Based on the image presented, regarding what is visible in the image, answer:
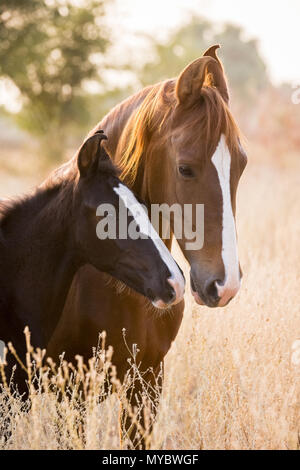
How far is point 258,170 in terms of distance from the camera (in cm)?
1435

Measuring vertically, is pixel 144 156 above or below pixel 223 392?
above

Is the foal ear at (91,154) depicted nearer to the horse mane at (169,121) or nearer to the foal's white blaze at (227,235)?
the horse mane at (169,121)

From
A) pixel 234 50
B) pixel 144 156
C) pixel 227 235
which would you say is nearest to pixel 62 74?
pixel 144 156

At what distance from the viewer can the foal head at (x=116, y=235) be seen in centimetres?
256

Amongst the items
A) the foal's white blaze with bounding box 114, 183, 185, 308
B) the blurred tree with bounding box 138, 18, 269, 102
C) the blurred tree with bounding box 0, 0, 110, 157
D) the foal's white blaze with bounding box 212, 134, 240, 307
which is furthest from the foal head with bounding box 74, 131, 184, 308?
the blurred tree with bounding box 138, 18, 269, 102

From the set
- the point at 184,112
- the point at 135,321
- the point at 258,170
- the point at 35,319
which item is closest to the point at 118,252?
the point at 135,321

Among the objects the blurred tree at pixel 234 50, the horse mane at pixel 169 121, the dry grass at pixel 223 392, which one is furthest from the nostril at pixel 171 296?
the blurred tree at pixel 234 50

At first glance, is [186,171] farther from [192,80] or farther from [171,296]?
[171,296]

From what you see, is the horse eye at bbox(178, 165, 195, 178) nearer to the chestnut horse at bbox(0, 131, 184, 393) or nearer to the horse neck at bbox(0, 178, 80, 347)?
the chestnut horse at bbox(0, 131, 184, 393)

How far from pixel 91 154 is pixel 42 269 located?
682 millimetres

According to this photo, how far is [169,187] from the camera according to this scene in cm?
268

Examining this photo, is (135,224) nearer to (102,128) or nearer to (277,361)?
(102,128)

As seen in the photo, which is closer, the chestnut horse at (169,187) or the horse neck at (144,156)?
the chestnut horse at (169,187)

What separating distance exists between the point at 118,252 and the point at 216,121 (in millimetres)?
801
